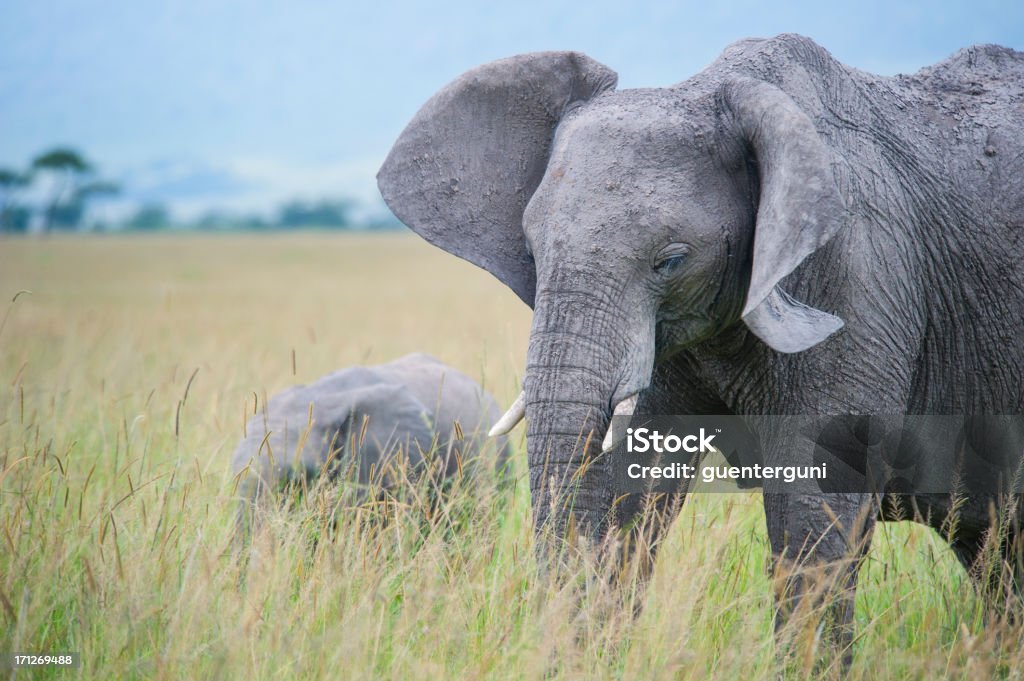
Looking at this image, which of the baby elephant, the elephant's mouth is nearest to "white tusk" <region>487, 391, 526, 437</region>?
the elephant's mouth

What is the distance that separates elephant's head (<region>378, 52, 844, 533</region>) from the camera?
329 cm

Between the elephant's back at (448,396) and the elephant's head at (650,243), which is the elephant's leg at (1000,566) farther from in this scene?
the elephant's back at (448,396)

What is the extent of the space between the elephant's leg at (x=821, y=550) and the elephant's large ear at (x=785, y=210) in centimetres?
63

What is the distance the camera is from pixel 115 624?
3250 millimetres

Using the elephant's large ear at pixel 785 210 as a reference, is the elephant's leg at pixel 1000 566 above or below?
below

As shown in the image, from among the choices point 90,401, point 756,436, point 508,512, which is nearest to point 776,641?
point 756,436

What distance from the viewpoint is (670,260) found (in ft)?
11.1

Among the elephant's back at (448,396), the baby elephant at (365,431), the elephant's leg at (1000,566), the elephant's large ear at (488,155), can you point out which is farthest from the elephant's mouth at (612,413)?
the elephant's back at (448,396)

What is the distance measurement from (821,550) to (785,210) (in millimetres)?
1148

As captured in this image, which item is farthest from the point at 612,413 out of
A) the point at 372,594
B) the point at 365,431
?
the point at 365,431

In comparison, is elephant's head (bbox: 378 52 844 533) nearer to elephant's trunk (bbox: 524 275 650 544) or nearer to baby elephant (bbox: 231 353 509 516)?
elephant's trunk (bbox: 524 275 650 544)

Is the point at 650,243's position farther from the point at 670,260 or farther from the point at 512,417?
the point at 512,417

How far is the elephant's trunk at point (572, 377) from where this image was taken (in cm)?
329

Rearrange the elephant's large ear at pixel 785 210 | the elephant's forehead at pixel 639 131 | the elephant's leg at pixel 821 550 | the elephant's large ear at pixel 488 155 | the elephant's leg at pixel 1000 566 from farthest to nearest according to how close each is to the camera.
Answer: the elephant's leg at pixel 1000 566 → the elephant's large ear at pixel 488 155 → the elephant's leg at pixel 821 550 → the elephant's forehead at pixel 639 131 → the elephant's large ear at pixel 785 210
